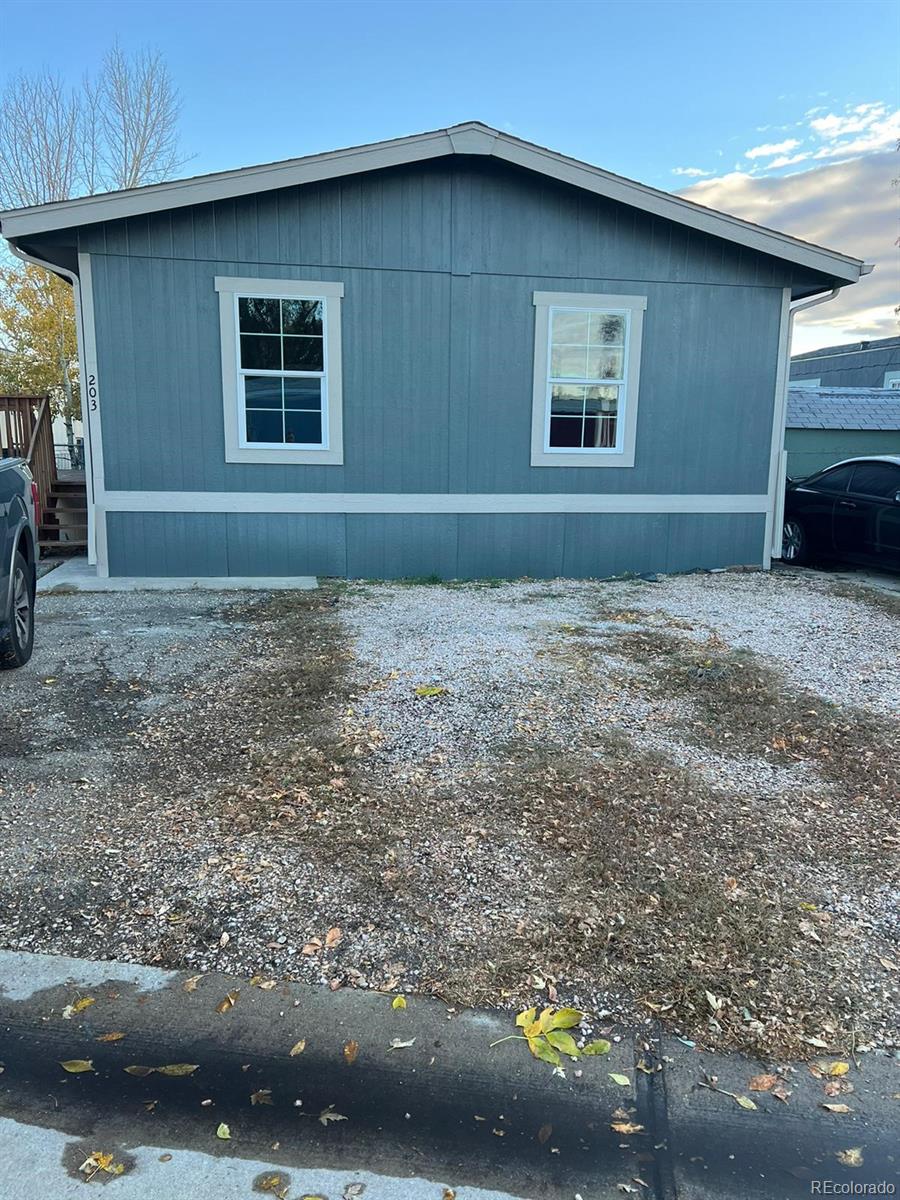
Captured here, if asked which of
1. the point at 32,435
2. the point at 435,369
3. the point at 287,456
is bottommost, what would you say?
the point at 287,456

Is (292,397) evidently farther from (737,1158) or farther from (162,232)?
(737,1158)

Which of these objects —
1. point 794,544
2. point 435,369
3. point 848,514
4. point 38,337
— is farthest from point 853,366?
point 38,337

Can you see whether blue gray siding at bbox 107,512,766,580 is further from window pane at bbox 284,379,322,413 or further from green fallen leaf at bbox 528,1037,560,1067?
green fallen leaf at bbox 528,1037,560,1067

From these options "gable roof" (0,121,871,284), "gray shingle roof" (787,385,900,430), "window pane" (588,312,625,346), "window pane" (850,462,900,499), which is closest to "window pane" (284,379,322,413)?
"gable roof" (0,121,871,284)

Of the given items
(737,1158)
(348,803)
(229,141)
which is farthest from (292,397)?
(229,141)

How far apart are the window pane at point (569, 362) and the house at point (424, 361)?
1.5 inches

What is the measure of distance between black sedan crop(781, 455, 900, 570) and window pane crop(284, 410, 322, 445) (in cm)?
583

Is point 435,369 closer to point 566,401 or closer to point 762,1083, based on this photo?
point 566,401

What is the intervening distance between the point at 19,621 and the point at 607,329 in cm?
660

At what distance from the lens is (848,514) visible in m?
9.34

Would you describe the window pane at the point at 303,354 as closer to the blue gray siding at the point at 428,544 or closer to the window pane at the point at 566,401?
the blue gray siding at the point at 428,544

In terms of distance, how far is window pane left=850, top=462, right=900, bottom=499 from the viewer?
8805mm

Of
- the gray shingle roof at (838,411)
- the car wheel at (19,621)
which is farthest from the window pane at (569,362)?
the gray shingle roof at (838,411)

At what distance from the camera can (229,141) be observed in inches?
722
